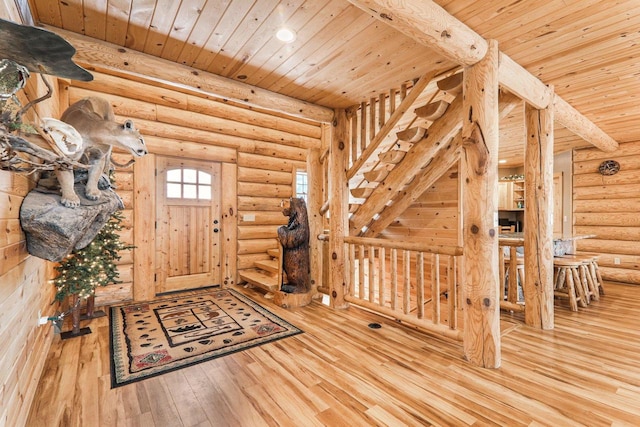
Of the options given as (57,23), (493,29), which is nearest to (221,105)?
(57,23)

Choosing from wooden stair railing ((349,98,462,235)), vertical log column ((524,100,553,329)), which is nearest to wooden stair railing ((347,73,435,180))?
wooden stair railing ((349,98,462,235))

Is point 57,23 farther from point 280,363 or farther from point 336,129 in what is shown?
point 280,363

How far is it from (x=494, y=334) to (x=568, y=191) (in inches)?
211

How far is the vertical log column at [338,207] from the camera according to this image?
3.74m

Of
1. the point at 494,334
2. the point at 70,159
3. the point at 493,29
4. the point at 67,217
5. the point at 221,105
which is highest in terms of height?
the point at 221,105

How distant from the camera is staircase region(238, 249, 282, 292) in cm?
430

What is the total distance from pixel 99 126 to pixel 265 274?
11.4 ft

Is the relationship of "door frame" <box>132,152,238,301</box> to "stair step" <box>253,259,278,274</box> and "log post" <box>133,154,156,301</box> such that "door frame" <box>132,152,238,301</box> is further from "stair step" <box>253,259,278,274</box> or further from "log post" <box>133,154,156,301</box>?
"stair step" <box>253,259,278,274</box>

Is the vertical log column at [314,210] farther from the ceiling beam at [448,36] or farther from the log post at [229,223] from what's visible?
the ceiling beam at [448,36]

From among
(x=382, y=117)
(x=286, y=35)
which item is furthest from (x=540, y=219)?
(x=286, y=35)


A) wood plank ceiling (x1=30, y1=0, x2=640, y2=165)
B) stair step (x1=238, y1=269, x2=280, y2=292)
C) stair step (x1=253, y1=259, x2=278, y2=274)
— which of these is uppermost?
wood plank ceiling (x1=30, y1=0, x2=640, y2=165)

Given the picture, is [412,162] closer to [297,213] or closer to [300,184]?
[297,213]

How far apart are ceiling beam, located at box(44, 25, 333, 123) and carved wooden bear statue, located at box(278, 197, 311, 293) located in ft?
4.18

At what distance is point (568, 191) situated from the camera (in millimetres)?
5980
